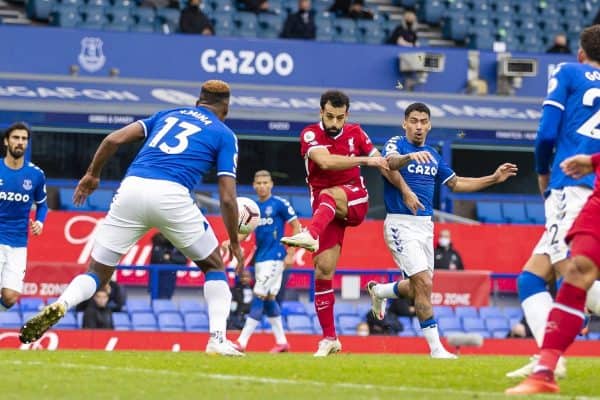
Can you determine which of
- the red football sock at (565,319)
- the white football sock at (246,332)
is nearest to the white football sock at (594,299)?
the red football sock at (565,319)

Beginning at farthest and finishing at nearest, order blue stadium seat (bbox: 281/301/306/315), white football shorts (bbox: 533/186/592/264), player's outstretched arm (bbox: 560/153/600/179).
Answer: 1. blue stadium seat (bbox: 281/301/306/315)
2. white football shorts (bbox: 533/186/592/264)
3. player's outstretched arm (bbox: 560/153/600/179)

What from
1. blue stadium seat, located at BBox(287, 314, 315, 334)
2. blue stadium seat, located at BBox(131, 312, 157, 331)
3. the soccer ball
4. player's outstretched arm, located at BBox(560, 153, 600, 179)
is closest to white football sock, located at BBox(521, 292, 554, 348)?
player's outstretched arm, located at BBox(560, 153, 600, 179)

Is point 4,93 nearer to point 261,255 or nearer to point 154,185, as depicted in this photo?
point 261,255

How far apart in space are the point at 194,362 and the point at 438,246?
12.6 meters

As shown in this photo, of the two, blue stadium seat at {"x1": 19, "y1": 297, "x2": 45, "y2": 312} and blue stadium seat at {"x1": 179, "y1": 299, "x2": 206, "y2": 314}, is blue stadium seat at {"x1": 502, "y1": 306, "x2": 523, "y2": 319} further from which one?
blue stadium seat at {"x1": 19, "y1": 297, "x2": 45, "y2": 312}

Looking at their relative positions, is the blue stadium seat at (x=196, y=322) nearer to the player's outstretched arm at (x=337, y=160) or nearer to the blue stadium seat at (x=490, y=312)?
the blue stadium seat at (x=490, y=312)

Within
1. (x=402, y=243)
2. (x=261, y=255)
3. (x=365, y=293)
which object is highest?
(x=402, y=243)

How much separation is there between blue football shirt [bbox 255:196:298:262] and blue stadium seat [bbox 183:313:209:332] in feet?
9.68

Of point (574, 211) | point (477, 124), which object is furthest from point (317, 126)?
point (477, 124)

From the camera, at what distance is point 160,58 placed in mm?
26266

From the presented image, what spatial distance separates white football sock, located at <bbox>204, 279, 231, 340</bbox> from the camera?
38.2ft

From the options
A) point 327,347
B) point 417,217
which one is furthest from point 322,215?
point 327,347

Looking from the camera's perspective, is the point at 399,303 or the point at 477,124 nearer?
the point at 399,303

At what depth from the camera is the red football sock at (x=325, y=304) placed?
43.6 feet
